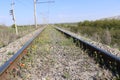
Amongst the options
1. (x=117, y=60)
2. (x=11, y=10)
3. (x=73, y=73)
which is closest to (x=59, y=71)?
(x=73, y=73)

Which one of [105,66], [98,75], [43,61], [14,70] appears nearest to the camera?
[98,75]

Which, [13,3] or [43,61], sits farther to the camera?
[13,3]

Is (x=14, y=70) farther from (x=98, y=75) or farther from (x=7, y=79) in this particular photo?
(x=98, y=75)

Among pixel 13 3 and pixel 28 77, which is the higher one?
pixel 13 3

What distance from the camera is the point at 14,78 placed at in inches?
223

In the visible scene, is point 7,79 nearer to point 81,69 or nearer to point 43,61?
point 81,69

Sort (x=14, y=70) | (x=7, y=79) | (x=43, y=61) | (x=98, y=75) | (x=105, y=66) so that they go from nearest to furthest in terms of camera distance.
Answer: (x=7, y=79), (x=98, y=75), (x=14, y=70), (x=105, y=66), (x=43, y=61)

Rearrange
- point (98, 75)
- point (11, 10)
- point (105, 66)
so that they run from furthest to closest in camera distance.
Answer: point (11, 10) < point (105, 66) < point (98, 75)

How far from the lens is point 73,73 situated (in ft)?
20.0

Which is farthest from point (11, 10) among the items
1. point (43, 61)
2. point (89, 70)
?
point (89, 70)

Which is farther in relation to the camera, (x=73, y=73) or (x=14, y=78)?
(x=73, y=73)

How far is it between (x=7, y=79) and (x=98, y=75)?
6.46ft

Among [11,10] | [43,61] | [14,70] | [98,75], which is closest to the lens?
[98,75]

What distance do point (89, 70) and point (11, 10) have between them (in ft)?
75.8
